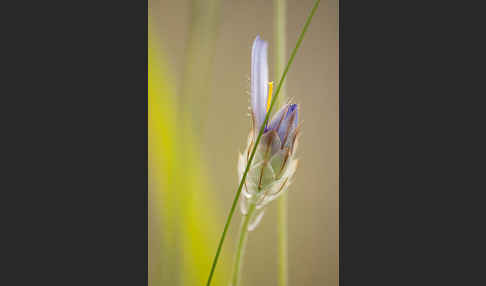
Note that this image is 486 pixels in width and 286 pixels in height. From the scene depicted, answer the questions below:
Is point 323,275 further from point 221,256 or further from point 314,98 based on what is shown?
point 314,98

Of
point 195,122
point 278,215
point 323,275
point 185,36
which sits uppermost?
point 185,36

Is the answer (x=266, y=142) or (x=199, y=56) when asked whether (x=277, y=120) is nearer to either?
(x=266, y=142)

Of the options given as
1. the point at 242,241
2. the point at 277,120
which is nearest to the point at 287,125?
the point at 277,120

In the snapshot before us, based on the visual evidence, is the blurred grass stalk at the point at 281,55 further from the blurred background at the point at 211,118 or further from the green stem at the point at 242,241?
the green stem at the point at 242,241

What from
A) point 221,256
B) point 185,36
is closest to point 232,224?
point 221,256

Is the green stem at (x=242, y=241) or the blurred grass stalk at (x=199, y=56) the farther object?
the blurred grass stalk at (x=199, y=56)

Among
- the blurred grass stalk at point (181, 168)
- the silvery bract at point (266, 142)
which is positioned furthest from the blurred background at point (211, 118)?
the silvery bract at point (266, 142)
